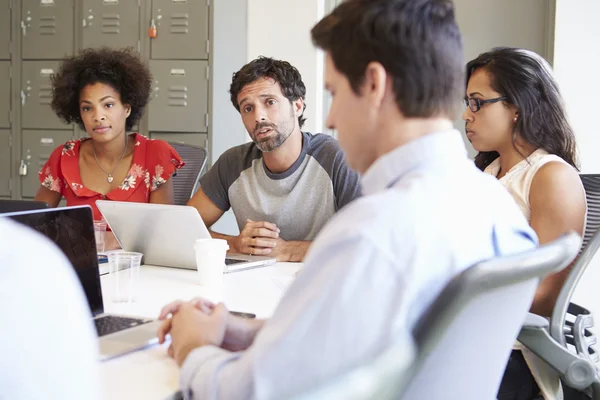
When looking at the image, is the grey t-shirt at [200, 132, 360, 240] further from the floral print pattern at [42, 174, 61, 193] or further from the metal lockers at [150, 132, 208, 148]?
the metal lockers at [150, 132, 208, 148]

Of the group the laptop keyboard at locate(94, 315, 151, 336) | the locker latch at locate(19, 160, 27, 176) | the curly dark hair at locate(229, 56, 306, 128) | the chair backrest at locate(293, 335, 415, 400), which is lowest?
the laptop keyboard at locate(94, 315, 151, 336)

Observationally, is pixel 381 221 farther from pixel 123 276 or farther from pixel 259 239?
pixel 259 239

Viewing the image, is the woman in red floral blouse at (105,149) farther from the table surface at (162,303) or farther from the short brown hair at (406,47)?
the short brown hair at (406,47)

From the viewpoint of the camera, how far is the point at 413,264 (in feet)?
2.40

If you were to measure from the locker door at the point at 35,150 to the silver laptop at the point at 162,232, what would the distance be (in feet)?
8.69

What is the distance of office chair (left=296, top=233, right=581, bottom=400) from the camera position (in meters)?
0.68

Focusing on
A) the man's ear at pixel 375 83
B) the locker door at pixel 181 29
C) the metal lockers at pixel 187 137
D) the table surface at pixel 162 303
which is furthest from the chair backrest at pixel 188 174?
the man's ear at pixel 375 83

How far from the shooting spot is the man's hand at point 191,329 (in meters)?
1.06

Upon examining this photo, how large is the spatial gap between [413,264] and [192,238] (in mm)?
1236

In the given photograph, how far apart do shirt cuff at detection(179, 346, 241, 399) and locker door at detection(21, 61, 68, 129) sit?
12.5ft

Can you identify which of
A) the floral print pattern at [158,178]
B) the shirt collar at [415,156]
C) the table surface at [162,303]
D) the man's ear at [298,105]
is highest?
the man's ear at [298,105]

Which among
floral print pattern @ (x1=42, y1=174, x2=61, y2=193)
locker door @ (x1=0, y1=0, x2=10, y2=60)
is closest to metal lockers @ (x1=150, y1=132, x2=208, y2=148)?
locker door @ (x1=0, y1=0, x2=10, y2=60)

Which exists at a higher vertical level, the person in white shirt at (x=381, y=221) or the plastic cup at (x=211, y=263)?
the person in white shirt at (x=381, y=221)

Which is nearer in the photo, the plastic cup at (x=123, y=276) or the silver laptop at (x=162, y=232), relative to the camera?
the plastic cup at (x=123, y=276)
